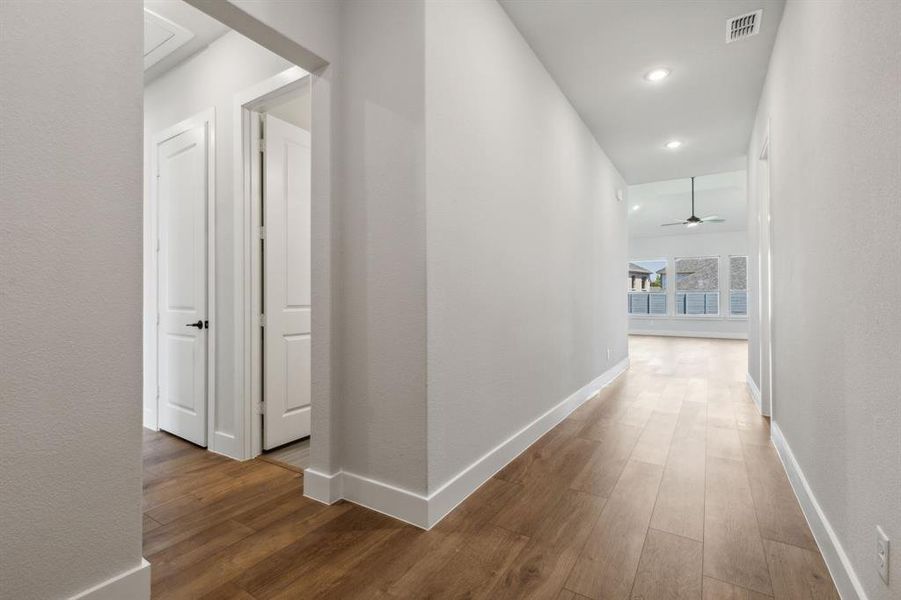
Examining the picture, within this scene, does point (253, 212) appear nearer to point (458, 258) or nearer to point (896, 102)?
point (458, 258)

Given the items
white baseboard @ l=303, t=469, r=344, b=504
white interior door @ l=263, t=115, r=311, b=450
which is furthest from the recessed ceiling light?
white baseboard @ l=303, t=469, r=344, b=504

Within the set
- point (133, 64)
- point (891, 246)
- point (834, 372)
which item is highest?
point (133, 64)

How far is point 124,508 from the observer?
138 centimetres

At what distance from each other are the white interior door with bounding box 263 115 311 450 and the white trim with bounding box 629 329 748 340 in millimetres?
11249

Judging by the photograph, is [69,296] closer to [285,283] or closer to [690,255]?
[285,283]

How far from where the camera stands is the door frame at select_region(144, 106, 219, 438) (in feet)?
9.62

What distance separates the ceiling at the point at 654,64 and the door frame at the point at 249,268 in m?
1.82

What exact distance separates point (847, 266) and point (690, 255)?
36.6 ft

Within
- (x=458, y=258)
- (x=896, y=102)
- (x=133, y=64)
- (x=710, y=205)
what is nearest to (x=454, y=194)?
(x=458, y=258)

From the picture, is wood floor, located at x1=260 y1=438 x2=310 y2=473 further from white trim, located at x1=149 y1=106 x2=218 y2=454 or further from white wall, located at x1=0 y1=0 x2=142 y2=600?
white wall, located at x1=0 y1=0 x2=142 y2=600

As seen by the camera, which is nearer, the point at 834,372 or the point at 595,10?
the point at 834,372

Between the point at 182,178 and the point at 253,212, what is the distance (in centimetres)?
88

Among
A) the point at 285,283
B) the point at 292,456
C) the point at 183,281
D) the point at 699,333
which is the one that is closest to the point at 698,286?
the point at 699,333

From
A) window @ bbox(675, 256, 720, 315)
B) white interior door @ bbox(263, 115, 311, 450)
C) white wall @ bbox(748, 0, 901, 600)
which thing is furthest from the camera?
window @ bbox(675, 256, 720, 315)
